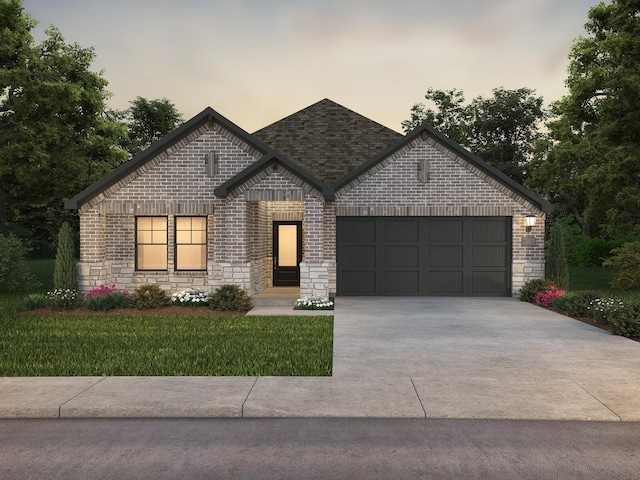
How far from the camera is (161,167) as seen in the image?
18.0m

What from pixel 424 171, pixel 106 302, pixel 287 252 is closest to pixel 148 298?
pixel 106 302

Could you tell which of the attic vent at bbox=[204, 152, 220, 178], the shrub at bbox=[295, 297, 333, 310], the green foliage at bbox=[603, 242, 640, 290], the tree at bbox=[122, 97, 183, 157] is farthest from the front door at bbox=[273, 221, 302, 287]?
the tree at bbox=[122, 97, 183, 157]

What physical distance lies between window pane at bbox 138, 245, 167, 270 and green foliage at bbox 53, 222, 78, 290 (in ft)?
6.62

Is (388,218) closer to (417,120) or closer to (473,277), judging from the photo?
(473,277)

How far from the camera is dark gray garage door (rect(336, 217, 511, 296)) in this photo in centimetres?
1933

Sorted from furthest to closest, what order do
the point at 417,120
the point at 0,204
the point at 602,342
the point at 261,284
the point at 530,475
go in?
the point at 417,120
the point at 0,204
the point at 261,284
the point at 602,342
the point at 530,475

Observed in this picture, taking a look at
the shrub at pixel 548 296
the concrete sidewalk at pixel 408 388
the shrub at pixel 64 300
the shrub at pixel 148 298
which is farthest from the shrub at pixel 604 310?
the shrub at pixel 64 300

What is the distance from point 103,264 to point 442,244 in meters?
10.9

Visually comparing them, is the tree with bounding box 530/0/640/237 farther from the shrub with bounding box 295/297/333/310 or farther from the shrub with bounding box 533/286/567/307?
the shrub with bounding box 295/297/333/310

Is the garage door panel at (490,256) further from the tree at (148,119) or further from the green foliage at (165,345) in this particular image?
the tree at (148,119)

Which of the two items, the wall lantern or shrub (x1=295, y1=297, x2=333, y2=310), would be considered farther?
the wall lantern

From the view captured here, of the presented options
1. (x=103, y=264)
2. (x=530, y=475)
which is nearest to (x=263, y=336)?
(x=530, y=475)

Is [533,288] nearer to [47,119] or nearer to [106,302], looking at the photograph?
[106,302]

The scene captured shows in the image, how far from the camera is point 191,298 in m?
16.3
